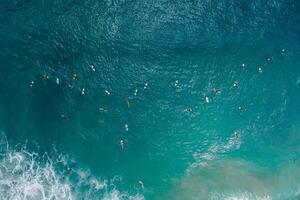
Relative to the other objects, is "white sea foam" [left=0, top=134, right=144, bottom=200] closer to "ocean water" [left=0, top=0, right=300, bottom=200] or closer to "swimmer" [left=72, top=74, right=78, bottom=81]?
"ocean water" [left=0, top=0, right=300, bottom=200]

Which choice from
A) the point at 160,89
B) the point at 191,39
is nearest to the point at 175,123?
the point at 160,89

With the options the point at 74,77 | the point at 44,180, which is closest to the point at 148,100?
the point at 74,77

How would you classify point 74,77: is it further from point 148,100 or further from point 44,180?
point 44,180

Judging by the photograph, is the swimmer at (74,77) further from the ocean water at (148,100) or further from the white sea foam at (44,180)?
the white sea foam at (44,180)

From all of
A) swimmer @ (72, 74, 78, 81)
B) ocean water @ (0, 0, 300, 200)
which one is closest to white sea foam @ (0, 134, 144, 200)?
ocean water @ (0, 0, 300, 200)

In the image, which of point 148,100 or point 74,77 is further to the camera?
point 148,100
